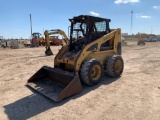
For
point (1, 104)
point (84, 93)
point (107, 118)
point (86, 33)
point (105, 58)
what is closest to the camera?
point (107, 118)

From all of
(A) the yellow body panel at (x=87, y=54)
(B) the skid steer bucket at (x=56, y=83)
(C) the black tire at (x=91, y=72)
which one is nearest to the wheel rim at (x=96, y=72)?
(C) the black tire at (x=91, y=72)

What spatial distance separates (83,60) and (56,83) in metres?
1.29

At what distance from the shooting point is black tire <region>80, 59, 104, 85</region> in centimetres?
707

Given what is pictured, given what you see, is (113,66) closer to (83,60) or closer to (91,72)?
(91,72)

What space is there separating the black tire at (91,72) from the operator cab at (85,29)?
3.33 ft

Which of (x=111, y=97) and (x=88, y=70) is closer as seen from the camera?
(x=111, y=97)

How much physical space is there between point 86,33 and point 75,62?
1439mm

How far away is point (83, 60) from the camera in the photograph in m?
7.37

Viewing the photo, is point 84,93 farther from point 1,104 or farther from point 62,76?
point 1,104

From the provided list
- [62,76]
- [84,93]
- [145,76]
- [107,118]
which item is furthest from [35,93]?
[145,76]

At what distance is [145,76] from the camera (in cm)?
895

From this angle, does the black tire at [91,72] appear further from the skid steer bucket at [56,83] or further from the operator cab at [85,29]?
the operator cab at [85,29]

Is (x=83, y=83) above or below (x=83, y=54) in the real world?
below

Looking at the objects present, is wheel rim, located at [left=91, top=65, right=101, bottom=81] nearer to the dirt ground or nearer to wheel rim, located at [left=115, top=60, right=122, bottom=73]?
the dirt ground
